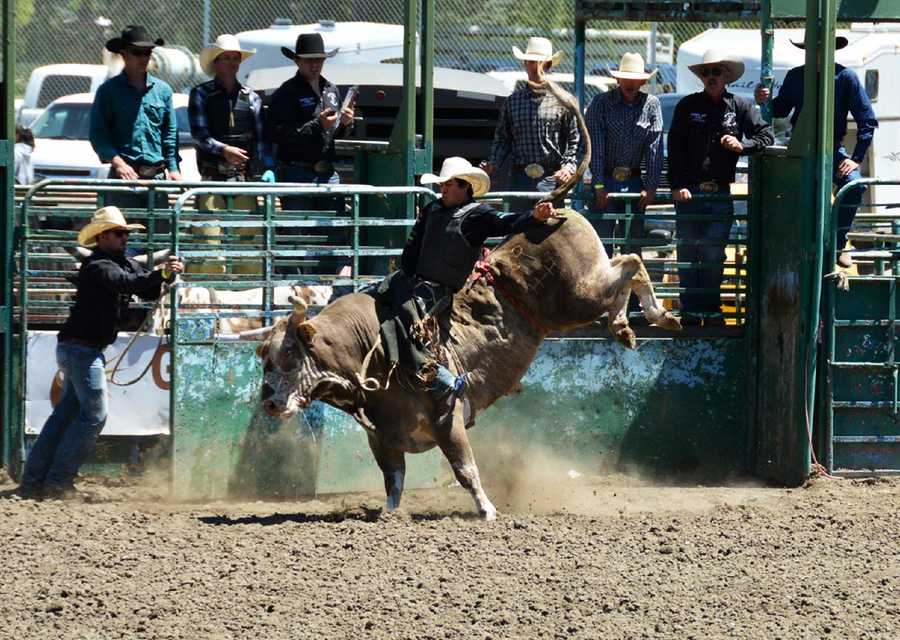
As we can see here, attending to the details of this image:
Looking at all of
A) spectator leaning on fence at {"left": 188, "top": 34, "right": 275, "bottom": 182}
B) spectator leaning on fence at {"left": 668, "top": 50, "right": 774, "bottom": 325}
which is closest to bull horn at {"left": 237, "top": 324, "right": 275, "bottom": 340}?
spectator leaning on fence at {"left": 188, "top": 34, "right": 275, "bottom": 182}

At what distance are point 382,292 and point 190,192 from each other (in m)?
1.21

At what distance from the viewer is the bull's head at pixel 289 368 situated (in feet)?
26.9

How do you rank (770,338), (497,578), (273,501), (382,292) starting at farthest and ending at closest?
(770,338)
(273,501)
(382,292)
(497,578)

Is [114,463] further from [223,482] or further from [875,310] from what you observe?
[875,310]

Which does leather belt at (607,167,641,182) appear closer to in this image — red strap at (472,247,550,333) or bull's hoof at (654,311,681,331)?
bull's hoof at (654,311,681,331)

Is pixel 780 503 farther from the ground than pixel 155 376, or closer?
closer

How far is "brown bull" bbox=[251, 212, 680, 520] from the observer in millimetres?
8445

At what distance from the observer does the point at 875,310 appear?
9914mm

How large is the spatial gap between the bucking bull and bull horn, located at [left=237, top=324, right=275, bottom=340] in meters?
0.06

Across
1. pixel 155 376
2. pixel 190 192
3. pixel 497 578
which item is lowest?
pixel 497 578

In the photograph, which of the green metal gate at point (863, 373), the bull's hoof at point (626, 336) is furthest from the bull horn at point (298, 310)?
the green metal gate at point (863, 373)

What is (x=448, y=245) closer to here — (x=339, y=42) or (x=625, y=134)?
(x=625, y=134)

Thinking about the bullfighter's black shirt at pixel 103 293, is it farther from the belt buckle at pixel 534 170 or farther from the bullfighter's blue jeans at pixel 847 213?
the bullfighter's blue jeans at pixel 847 213

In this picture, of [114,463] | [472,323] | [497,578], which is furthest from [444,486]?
[497,578]
